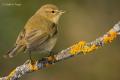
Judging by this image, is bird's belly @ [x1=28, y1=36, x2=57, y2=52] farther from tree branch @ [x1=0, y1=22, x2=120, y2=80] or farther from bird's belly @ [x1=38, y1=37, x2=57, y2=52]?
tree branch @ [x1=0, y1=22, x2=120, y2=80]

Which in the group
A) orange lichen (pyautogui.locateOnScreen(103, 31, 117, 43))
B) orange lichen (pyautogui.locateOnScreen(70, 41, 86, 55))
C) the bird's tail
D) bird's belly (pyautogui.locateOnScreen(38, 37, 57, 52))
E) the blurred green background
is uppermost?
orange lichen (pyautogui.locateOnScreen(103, 31, 117, 43))

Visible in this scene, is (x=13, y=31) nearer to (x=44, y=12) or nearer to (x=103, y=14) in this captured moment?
(x=103, y=14)

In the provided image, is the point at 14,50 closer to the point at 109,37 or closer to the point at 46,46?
the point at 46,46

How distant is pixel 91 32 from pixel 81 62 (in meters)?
0.65

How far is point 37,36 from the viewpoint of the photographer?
670cm

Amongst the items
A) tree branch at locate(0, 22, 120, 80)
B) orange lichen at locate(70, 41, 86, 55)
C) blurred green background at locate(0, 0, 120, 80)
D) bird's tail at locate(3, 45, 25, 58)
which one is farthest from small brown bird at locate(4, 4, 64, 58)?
blurred green background at locate(0, 0, 120, 80)

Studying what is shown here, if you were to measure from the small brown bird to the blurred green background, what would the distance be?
7.71ft

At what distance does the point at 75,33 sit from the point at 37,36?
366 cm

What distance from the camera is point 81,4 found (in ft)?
34.9

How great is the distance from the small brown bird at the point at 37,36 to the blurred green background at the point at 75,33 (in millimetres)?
2350

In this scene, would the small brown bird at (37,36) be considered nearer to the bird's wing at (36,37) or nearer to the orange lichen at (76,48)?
the bird's wing at (36,37)

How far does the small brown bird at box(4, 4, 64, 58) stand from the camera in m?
6.44

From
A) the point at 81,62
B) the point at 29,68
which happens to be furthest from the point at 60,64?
the point at 29,68

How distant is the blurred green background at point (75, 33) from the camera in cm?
965
